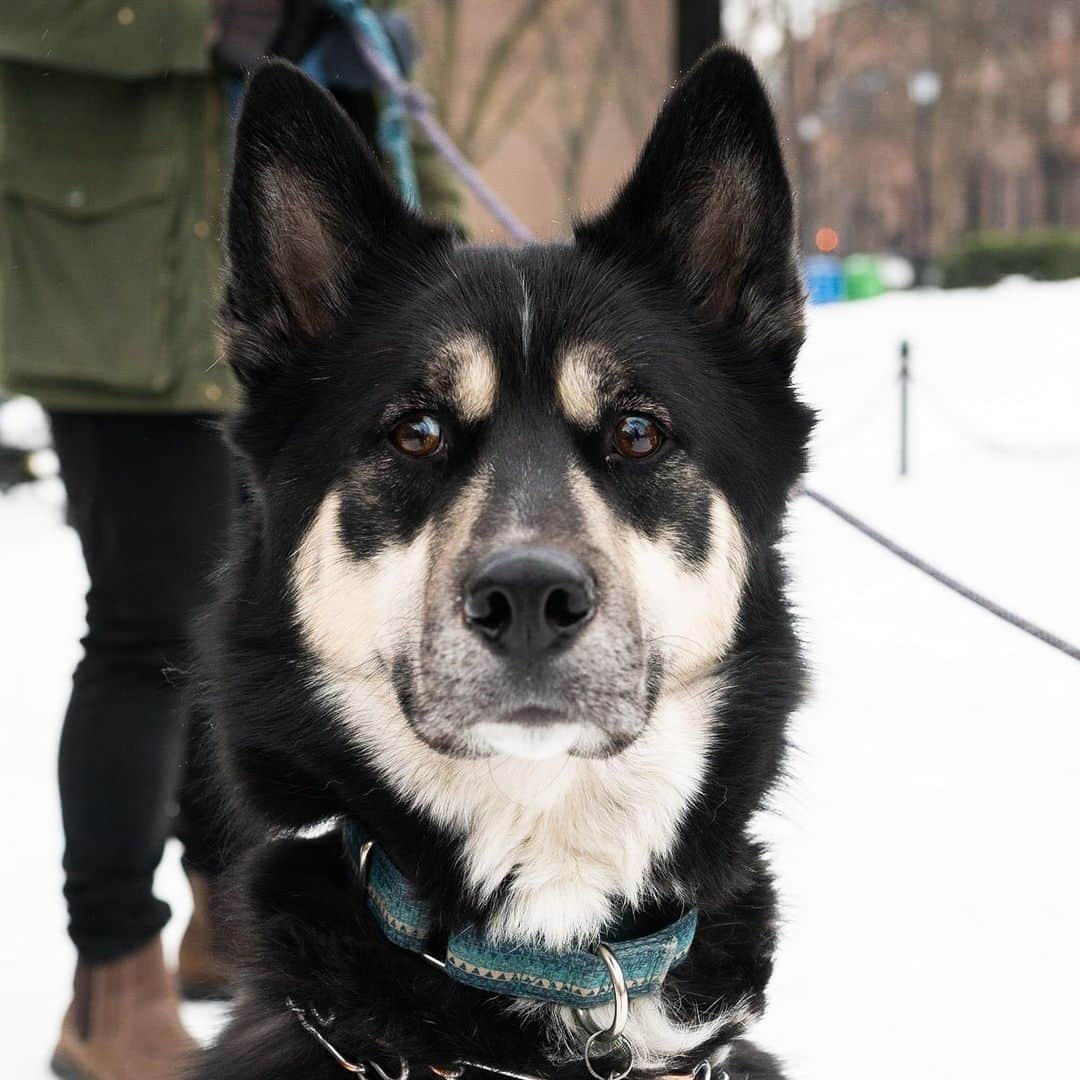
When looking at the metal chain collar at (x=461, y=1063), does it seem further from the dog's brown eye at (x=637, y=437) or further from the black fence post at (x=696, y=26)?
the black fence post at (x=696, y=26)

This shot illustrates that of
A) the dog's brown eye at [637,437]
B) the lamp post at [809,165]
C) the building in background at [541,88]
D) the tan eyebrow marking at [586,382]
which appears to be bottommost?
the lamp post at [809,165]

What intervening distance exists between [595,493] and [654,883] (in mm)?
617

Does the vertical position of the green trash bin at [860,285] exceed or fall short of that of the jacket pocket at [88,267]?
it falls short

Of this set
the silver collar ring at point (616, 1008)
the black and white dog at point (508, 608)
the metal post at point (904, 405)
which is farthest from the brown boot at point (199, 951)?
the metal post at point (904, 405)

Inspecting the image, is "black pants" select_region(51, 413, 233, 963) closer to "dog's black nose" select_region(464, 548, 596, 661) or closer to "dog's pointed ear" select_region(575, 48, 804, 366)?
"dog's pointed ear" select_region(575, 48, 804, 366)

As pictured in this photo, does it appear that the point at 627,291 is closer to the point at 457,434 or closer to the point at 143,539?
the point at 457,434

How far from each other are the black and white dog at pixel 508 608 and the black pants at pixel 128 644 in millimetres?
530

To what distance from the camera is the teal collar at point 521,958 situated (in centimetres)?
198

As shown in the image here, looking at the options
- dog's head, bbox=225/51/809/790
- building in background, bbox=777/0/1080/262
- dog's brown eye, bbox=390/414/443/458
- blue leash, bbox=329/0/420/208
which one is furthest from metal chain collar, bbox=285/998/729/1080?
building in background, bbox=777/0/1080/262

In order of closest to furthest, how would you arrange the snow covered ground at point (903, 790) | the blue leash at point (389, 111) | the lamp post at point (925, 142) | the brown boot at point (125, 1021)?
the brown boot at point (125, 1021) → the blue leash at point (389, 111) → the snow covered ground at point (903, 790) → the lamp post at point (925, 142)

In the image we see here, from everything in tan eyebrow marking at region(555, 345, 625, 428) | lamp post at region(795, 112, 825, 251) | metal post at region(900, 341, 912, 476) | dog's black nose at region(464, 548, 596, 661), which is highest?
tan eyebrow marking at region(555, 345, 625, 428)

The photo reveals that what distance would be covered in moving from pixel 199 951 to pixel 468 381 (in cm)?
188

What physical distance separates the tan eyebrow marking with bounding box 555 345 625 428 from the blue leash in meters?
0.95

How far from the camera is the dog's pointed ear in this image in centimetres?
228
